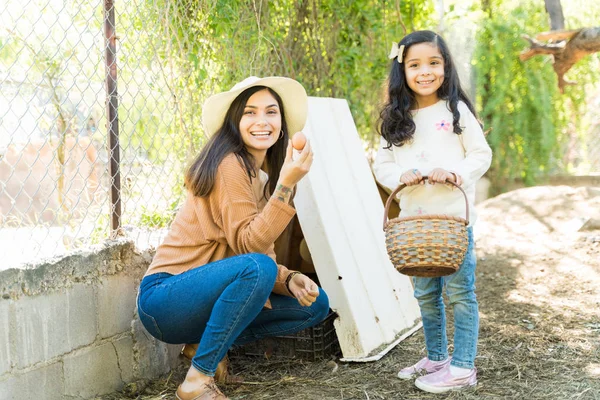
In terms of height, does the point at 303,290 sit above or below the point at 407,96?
below

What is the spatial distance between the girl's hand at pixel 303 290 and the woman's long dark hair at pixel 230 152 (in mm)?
408

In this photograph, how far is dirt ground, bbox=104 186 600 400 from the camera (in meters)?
3.12

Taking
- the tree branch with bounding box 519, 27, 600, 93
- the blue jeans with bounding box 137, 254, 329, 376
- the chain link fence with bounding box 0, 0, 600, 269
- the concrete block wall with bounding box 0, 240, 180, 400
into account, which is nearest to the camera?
the concrete block wall with bounding box 0, 240, 180, 400

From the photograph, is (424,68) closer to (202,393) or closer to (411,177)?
(411,177)

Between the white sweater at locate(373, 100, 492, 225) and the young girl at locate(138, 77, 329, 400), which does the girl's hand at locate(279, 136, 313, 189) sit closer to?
the young girl at locate(138, 77, 329, 400)

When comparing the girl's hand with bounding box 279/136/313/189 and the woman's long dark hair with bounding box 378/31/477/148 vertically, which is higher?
the woman's long dark hair with bounding box 378/31/477/148

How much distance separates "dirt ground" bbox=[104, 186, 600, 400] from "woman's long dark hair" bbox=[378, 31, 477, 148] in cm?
Answer: 114

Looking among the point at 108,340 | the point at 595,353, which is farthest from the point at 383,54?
the point at 108,340

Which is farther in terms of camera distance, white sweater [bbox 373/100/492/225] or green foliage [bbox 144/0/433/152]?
green foliage [bbox 144/0/433/152]

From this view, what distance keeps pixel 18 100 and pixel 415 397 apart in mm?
2415

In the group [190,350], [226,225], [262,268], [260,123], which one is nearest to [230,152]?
[260,123]

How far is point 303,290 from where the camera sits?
2.94m

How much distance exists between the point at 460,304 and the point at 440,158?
26.1 inches

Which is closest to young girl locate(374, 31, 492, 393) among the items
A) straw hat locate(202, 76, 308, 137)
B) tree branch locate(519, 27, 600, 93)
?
straw hat locate(202, 76, 308, 137)
